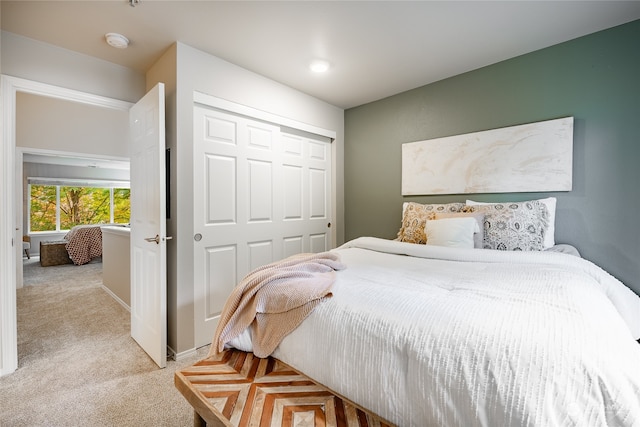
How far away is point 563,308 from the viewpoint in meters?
0.96

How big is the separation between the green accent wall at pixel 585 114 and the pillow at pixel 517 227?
0.37m

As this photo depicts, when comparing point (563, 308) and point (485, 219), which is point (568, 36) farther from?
point (563, 308)

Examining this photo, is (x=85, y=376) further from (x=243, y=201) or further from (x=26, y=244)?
(x=26, y=244)

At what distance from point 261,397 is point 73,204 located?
9335 millimetres

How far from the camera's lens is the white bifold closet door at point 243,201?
2430 millimetres

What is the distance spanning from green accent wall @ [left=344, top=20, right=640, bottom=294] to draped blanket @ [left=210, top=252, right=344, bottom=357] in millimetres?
2108

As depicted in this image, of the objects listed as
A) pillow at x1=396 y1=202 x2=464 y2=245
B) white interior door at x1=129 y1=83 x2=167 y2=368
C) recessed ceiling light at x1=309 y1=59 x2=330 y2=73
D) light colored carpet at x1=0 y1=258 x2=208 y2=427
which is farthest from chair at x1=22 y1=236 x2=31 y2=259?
pillow at x1=396 y1=202 x2=464 y2=245

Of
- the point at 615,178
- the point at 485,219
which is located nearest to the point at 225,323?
the point at 485,219

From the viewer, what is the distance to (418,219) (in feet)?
8.54

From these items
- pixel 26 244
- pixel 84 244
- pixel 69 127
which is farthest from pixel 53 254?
pixel 69 127

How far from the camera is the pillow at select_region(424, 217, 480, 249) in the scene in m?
2.12

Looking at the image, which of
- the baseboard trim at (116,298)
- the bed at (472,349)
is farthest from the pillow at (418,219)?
the baseboard trim at (116,298)

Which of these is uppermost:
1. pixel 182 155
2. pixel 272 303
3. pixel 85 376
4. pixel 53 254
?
pixel 182 155

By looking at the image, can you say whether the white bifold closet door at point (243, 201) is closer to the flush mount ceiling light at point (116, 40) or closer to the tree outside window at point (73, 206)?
the flush mount ceiling light at point (116, 40)
